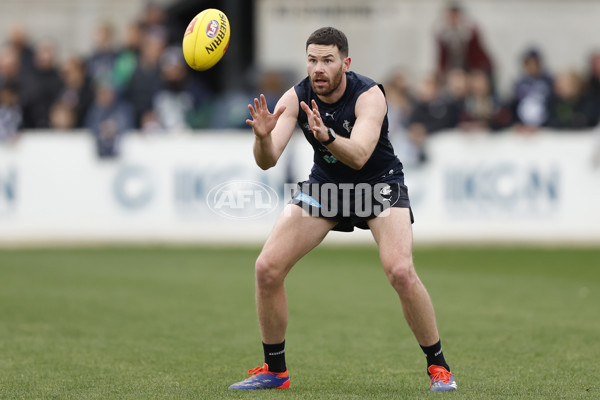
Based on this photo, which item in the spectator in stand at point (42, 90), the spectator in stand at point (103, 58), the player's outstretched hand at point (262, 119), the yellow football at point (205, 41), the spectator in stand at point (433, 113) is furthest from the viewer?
the spectator in stand at point (103, 58)

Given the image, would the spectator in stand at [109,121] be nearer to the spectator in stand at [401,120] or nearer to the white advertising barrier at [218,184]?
the white advertising barrier at [218,184]

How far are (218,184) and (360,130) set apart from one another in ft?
34.5

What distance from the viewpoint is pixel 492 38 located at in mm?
22922

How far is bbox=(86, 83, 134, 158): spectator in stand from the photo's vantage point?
16.8 metres

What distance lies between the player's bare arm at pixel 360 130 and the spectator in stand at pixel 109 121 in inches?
413

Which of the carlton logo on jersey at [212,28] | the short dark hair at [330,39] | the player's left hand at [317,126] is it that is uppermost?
the carlton logo on jersey at [212,28]

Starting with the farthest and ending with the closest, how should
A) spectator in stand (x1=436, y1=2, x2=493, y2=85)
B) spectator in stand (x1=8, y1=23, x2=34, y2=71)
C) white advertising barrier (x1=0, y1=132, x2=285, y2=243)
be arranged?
spectator in stand (x1=436, y1=2, x2=493, y2=85) → spectator in stand (x1=8, y1=23, x2=34, y2=71) → white advertising barrier (x1=0, y1=132, x2=285, y2=243)

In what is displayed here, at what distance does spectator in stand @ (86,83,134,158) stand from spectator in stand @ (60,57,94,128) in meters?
0.49

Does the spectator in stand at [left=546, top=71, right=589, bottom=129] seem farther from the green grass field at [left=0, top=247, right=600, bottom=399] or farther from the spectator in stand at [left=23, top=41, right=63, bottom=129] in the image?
the spectator in stand at [left=23, top=41, right=63, bottom=129]

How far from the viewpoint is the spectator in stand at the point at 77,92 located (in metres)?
17.6

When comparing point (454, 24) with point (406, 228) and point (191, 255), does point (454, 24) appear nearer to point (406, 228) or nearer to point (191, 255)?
point (191, 255)

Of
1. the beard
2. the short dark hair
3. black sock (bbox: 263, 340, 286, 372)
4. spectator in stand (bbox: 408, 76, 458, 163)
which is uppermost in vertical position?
the short dark hair

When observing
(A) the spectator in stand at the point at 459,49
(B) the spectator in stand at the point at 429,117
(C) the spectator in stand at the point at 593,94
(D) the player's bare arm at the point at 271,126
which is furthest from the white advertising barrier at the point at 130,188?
(D) the player's bare arm at the point at 271,126

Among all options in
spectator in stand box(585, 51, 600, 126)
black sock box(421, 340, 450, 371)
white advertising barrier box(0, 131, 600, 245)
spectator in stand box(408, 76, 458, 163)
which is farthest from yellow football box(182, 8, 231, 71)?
spectator in stand box(585, 51, 600, 126)
